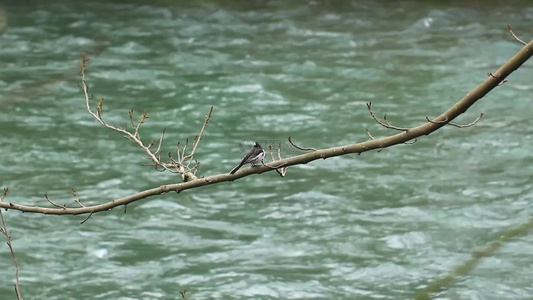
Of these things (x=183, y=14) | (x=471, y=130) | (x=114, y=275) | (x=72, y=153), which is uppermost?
(x=183, y=14)

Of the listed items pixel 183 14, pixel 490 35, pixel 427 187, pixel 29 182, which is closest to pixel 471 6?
pixel 490 35

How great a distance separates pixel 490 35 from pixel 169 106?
428cm

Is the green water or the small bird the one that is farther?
the green water

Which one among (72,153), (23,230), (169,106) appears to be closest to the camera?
(23,230)

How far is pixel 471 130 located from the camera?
8383 mm

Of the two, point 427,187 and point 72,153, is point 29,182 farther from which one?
point 427,187

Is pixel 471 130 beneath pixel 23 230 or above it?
above

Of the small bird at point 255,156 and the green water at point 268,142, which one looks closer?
the small bird at point 255,156

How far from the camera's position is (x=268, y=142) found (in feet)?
12.2

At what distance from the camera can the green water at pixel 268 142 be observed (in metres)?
6.00

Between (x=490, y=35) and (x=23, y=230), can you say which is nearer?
(x=23, y=230)

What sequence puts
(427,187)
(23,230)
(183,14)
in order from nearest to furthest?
(23,230), (427,187), (183,14)

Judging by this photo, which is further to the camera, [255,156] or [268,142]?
[268,142]

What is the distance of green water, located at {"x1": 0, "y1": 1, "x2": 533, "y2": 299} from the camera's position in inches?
236
